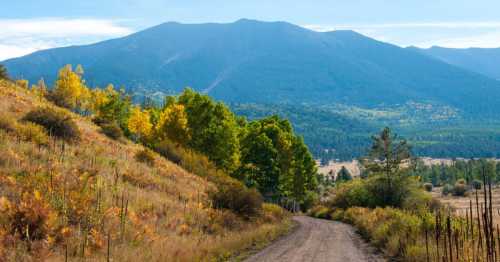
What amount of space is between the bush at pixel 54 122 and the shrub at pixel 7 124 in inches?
84.2

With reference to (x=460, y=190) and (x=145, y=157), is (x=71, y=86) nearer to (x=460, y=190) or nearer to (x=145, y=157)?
(x=145, y=157)

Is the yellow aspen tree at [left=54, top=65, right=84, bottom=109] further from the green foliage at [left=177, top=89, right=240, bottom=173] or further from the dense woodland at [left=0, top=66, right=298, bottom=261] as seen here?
the dense woodland at [left=0, top=66, right=298, bottom=261]

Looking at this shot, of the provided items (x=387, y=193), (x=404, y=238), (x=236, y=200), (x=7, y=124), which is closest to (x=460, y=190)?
(x=387, y=193)

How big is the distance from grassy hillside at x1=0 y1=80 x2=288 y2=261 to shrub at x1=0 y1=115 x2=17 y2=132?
0.04m

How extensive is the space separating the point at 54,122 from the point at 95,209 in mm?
12424

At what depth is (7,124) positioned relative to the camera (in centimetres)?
2198

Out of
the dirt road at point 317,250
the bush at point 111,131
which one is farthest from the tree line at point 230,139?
the dirt road at point 317,250

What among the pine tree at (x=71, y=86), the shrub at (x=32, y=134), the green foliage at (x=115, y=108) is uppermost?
the pine tree at (x=71, y=86)

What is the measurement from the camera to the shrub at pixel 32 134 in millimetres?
21438

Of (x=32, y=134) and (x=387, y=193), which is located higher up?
(x=32, y=134)

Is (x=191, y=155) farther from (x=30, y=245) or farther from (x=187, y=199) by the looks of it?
(x=30, y=245)

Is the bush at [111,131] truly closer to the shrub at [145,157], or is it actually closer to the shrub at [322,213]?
the shrub at [145,157]

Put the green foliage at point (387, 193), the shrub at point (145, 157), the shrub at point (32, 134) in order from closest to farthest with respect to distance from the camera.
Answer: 1. the shrub at point (32, 134)
2. the shrub at point (145, 157)
3. the green foliage at point (387, 193)

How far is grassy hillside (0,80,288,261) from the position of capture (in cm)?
1279
